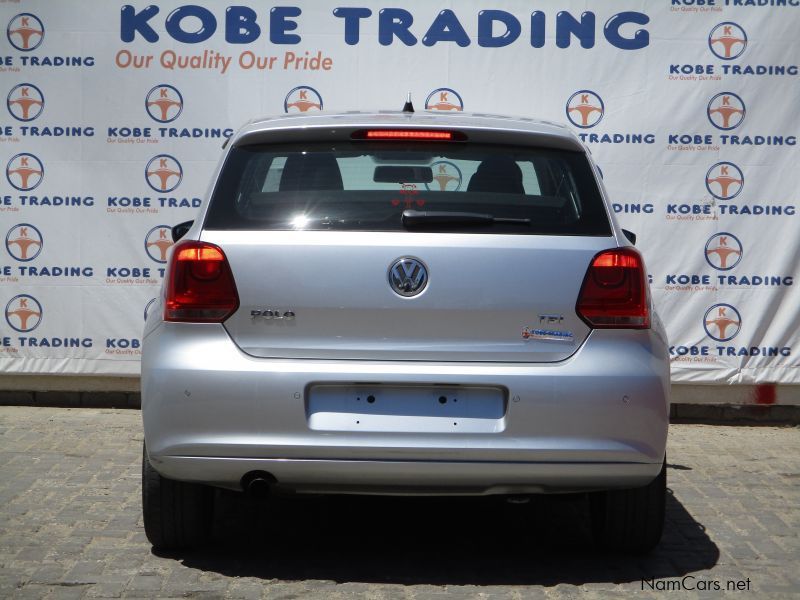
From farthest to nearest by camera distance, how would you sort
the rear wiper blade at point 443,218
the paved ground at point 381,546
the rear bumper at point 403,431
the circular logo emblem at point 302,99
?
the circular logo emblem at point 302,99, the paved ground at point 381,546, the rear wiper blade at point 443,218, the rear bumper at point 403,431

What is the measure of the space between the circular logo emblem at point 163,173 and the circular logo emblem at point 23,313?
3.90 feet

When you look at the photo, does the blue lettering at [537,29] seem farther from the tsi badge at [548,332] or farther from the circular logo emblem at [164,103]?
the tsi badge at [548,332]

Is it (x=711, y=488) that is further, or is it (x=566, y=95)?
(x=566, y=95)

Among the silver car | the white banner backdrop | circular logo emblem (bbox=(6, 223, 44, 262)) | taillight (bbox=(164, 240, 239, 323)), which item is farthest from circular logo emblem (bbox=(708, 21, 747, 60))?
taillight (bbox=(164, 240, 239, 323))

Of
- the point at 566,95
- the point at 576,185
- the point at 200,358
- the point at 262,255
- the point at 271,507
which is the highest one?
the point at 566,95

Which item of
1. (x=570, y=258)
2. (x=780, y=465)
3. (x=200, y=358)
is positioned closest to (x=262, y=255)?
(x=200, y=358)

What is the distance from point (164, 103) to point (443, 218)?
4.53m

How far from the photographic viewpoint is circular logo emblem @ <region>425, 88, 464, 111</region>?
8102 mm

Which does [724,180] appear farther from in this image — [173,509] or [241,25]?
[173,509]

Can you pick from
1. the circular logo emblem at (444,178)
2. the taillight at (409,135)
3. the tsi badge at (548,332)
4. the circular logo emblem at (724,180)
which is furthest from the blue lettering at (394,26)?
the tsi badge at (548,332)

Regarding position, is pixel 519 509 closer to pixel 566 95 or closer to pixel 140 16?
A: pixel 566 95

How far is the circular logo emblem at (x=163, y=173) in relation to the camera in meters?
8.12

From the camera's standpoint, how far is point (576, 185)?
4.36 metres

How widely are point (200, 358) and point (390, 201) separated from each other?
35.1 inches
